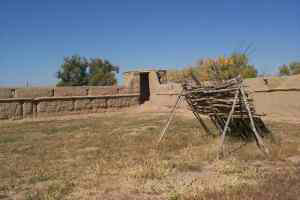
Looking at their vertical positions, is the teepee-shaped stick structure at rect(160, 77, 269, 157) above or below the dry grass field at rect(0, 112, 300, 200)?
above

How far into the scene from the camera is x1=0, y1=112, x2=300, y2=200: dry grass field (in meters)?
4.04

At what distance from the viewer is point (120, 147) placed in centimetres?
687

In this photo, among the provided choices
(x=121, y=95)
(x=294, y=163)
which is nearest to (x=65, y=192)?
(x=294, y=163)

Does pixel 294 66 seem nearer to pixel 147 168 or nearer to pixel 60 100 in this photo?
pixel 60 100

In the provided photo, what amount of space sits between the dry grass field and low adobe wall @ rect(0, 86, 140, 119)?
5.12m

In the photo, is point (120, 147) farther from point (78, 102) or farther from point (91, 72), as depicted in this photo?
point (91, 72)

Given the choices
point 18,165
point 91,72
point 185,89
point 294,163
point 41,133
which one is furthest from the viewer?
point 91,72

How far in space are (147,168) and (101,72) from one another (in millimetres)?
36993

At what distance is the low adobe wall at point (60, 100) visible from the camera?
42.3 feet

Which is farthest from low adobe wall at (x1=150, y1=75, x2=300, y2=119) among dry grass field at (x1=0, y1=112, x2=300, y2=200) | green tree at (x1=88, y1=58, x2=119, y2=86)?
green tree at (x1=88, y1=58, x2=119, y2=86)

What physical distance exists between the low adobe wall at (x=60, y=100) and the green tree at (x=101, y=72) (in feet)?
69.6

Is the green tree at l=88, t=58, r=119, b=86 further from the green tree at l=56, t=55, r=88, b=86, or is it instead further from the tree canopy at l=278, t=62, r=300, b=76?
the tree canopy at l=278, t=62, r=300, b=76

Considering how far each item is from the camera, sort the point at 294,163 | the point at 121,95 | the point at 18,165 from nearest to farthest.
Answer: the point at 294,163, the point at 18,165, the point at 121,95

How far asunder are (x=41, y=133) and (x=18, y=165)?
405cm
